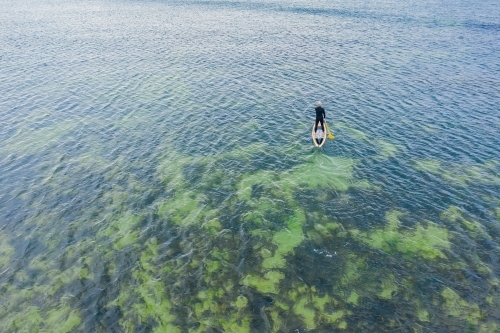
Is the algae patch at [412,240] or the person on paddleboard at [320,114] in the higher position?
the person on paddleboard at [320,114]

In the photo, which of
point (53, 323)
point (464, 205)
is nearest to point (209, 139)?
point (53, 323)

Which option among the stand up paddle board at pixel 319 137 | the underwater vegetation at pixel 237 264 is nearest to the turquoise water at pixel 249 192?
the underwater vegetation at pixel 237 264

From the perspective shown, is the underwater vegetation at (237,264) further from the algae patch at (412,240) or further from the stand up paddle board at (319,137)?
the stand up paddle board at (319,137)

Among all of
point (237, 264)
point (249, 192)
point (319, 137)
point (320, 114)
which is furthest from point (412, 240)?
point (320, 114)

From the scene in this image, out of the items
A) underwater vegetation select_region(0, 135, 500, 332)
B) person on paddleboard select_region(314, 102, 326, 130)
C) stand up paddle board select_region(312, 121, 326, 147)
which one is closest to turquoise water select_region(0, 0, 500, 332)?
underwater vegetation select_region(0, 135, 500, 332)

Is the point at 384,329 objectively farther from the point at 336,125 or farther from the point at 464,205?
the point at 336,125

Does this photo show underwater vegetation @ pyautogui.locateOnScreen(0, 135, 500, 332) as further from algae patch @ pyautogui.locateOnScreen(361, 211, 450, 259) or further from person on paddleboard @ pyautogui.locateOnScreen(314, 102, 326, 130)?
person on paddleboard @ pyautogui.locateOnScreen(314, 102, 326, 130)
